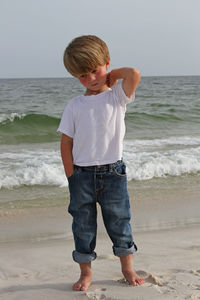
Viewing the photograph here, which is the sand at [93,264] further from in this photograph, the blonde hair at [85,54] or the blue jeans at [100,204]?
the blonde hair at [85,54]

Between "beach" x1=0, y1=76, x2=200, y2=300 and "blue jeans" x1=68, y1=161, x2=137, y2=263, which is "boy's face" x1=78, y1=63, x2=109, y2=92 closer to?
"blue jeans" x1=68, y1=161, x2=137, y2=263

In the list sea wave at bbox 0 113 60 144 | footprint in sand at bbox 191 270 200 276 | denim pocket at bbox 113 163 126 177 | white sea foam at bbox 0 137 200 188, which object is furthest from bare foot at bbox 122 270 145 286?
sea wave at bbox 0 113 60 144

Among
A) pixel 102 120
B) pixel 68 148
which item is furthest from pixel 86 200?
pixel 102 120

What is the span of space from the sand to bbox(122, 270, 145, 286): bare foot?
0.04 meters

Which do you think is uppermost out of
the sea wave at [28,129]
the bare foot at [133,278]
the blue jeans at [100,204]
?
the blue jeans at [100,204]

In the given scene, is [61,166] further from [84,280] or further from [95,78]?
[95,78]

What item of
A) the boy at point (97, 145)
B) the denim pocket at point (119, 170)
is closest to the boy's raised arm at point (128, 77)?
the boy at point (97, 145)

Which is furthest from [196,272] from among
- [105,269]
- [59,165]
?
[59,165]

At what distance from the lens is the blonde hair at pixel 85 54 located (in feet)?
7.59

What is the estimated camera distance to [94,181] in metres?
2.49

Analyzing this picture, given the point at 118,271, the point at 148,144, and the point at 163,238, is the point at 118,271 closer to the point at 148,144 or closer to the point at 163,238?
the point at 163,238

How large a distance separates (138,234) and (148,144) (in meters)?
6.06

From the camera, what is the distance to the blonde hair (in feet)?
7.59

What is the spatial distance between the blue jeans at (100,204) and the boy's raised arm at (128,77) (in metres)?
0.44
